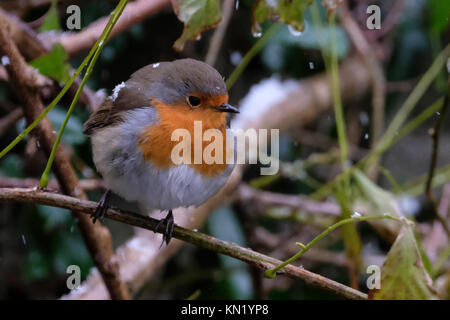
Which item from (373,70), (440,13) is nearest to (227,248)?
(440,13)

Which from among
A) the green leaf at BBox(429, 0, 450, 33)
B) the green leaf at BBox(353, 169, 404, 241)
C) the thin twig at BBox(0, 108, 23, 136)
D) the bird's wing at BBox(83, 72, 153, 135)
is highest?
the green leaf at BBox(429, 0, 450, 33)

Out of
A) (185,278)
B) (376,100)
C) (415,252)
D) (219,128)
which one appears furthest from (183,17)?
Result: (376,100)

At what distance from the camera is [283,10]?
77 cm

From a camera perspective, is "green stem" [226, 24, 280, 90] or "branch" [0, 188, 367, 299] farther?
"green stem" [226, 24, 280, 90]

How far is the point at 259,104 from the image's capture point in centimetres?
215

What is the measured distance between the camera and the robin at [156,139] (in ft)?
2.69

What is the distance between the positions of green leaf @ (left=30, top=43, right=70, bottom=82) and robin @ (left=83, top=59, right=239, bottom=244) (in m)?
0.11

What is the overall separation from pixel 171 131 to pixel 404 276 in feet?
1.43

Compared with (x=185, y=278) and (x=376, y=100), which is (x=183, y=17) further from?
(x=376, y=100)

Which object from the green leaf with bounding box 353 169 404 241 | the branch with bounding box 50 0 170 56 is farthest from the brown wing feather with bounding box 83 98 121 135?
the green leaf with bounding box 353 169 404 241

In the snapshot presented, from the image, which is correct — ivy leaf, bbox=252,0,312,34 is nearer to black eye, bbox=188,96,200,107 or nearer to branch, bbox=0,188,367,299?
black eye, bbox=188,96,200,107

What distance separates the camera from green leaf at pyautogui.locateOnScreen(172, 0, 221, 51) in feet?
2.29

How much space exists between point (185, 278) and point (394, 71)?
5.40 feet

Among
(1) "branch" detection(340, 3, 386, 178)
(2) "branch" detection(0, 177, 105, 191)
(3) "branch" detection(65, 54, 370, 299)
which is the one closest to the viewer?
(3) "branch" detection(65, 54, 370, 299)
